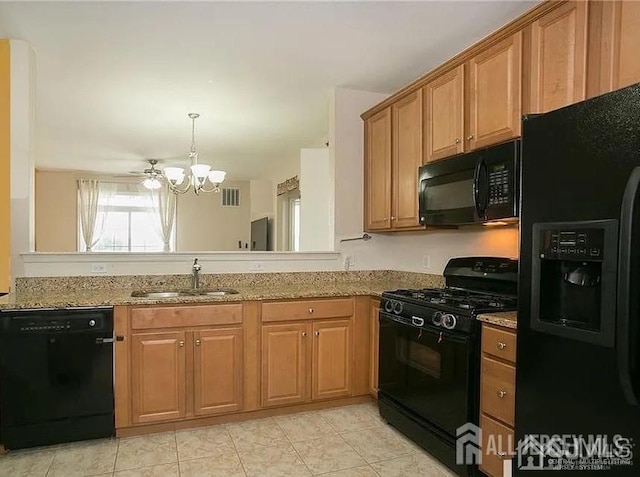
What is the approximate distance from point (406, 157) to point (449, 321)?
4.68 feet

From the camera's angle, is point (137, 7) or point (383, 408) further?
point (383, 408)

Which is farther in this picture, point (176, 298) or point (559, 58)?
point (176, 298)

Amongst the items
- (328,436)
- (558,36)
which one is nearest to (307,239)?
(328,436)

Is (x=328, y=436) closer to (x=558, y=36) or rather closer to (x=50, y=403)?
(x=50, y=403)

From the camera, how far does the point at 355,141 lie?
12.6 feet

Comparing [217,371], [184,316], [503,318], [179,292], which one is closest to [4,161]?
[179,292]

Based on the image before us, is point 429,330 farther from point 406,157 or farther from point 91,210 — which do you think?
point 91,210

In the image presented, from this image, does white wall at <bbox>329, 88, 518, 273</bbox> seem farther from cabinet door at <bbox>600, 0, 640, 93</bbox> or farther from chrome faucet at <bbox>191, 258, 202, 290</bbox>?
cabinet door at <bbox>600, 0, 640, 93</bbox>

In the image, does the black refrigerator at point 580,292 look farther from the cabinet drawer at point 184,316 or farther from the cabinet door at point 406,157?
the cabinet drawer at point 184,316

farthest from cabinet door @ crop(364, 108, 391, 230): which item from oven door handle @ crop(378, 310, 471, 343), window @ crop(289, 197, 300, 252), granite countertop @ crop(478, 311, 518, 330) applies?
window @ crop(289, 197, 300, 252)

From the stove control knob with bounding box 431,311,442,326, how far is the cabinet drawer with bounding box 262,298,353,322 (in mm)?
884

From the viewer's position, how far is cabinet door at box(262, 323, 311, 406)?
9.78 ft

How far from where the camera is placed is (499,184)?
7.51 feet

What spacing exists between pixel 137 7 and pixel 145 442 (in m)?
2.57
